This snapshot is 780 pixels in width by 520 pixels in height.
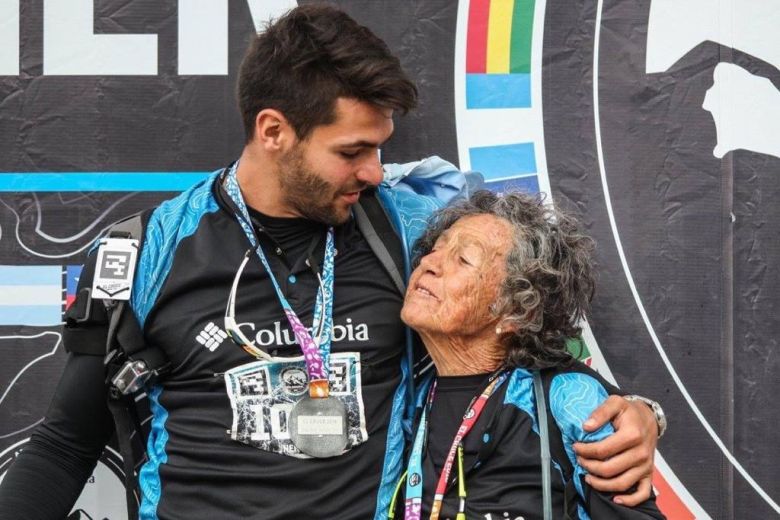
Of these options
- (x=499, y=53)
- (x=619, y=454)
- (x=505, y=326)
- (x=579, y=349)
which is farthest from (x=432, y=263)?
(x=499, y=53)

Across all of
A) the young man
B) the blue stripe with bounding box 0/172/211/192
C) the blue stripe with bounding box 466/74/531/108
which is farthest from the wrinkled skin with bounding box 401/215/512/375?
the blue stripe with bounding box 0/172/211/192

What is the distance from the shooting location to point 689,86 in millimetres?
2613

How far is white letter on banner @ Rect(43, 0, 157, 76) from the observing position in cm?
262

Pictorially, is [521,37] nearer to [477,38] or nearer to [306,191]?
[477,38]

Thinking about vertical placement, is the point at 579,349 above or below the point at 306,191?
below

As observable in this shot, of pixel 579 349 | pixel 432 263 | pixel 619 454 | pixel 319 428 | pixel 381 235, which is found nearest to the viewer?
pixel 619 454

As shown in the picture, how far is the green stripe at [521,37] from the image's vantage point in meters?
2.59

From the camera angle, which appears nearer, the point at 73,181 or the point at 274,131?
the point at 274,131

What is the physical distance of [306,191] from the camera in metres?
2.11

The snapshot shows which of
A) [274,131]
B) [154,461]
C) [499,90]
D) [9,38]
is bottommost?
[154,461]

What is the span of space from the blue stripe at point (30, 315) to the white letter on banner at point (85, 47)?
2.10ft

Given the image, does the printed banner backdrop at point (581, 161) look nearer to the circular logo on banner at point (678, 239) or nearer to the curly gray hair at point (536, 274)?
the circular logo on banner at point (678, 239)

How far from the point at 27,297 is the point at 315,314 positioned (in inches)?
38.4

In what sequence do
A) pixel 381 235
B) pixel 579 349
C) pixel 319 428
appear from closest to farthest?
pixel 319 428, pixel 381 235, pixel 579 349
